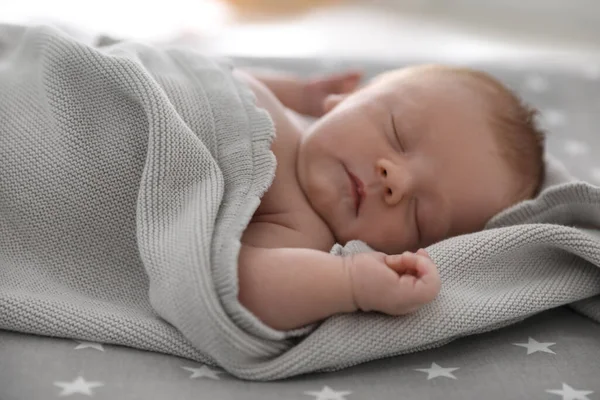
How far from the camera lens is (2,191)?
103 centimetres

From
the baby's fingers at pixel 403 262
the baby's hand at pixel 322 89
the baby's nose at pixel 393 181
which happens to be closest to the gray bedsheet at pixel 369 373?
the baby's fingers at pixel 403 262

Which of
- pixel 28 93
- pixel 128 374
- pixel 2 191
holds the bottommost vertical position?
pixel 128 374

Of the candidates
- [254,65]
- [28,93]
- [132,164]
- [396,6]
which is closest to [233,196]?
[132,164]

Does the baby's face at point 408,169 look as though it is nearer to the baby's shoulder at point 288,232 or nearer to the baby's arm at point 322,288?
the baby's shoulder at point 288,232

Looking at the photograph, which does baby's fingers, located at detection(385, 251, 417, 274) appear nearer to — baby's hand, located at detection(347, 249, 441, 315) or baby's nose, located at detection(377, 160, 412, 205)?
baby's hand, located at detection(347, 249, 441, 315)

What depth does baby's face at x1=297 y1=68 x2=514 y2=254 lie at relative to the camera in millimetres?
1154

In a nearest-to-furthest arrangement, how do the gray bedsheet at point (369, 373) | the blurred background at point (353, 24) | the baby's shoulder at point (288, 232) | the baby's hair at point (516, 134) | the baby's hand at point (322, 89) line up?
the gray bedsheet at point (369, 373)
the baby's shoulder at point (288, 232)
the baby's hair at point (516, 134)
the baby's hand at point (322, 89)
the blurred background at point (353, 24)

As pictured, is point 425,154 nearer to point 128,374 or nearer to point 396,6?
point 128,374

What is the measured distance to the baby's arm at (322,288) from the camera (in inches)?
36.6

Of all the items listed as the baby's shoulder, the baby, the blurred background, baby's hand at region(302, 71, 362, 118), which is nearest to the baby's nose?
the baby

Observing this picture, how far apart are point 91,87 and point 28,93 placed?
10cm

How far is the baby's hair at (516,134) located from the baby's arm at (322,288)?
0.35 metres

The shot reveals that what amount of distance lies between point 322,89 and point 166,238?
2.21 feet

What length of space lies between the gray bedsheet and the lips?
262mm
